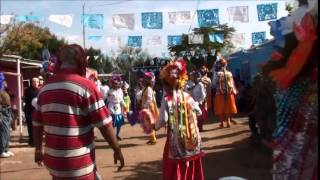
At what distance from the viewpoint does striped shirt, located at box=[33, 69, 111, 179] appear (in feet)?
14.8

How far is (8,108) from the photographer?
39.1ft

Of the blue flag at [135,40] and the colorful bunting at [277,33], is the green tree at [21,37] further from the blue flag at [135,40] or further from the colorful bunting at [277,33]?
the colorful bunting at [277,33]

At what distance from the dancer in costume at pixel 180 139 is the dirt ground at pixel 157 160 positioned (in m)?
1.93

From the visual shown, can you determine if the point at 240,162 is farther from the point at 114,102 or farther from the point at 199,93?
the point at 114,102

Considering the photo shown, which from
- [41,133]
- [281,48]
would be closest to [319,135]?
[281,48]

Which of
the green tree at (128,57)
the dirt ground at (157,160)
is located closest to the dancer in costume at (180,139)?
the dirt ground at (157,160)

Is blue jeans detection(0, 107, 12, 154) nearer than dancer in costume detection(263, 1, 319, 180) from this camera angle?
No

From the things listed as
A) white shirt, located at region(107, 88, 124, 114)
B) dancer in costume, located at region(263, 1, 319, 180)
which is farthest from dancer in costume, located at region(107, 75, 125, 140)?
dancer in costume, located at region(263, 1, 319, 180)

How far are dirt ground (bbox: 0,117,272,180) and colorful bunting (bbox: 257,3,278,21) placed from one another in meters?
5.52

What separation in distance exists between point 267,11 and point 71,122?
15051 millimetres

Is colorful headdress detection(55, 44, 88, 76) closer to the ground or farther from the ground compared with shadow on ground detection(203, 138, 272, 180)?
farther from the ground

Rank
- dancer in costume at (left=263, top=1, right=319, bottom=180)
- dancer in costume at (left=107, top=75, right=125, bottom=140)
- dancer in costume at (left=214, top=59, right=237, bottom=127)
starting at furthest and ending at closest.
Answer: dancer in costume at (left=214, top=59, right=237, bottom=127) < dancer in costume at (left=107, top=75, right=125, bottom=140) < dancer in costume at (left=263, top=1, right=319, bottom=180)

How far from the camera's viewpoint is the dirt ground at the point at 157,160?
9.12 m

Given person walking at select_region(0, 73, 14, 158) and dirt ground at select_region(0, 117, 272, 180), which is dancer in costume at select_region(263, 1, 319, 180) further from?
person walking at select_region(0, 73, 14, 158)
